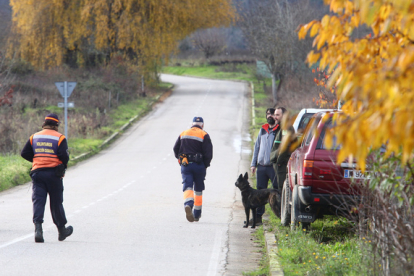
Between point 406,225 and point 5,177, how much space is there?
44.2 feet

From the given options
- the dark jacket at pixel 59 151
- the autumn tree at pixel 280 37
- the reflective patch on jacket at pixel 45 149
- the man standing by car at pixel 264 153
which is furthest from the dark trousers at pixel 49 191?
the autumn tree at pixel 280 37

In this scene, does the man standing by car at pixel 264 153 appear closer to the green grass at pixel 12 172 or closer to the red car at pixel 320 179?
the red car at pixel 320 179

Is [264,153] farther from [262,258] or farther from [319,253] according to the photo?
[319,253]

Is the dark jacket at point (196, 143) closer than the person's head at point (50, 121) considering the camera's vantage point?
No

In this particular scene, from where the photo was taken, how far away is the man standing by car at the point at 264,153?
985 centimetres

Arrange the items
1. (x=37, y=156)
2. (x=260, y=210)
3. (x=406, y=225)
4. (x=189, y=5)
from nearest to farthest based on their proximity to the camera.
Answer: (x=406, y=225) → (x=37, y=156) → (x=260, y=210) → (x=189, y=5)

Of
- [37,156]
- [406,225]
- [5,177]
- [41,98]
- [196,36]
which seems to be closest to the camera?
[406,225]

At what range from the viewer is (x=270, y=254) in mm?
7023

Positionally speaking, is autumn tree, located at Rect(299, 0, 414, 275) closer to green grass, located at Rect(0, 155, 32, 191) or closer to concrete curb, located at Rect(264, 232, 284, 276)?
concrete curb, located at Rect(264, 232, 284, 276)

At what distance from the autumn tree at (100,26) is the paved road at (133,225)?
55.4 feet

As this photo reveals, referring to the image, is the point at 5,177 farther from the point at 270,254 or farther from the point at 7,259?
the point at 270,254

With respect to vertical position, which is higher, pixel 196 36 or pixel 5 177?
pixel 196 36

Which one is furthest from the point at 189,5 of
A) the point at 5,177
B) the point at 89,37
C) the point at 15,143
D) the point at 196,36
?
the point at 196,36

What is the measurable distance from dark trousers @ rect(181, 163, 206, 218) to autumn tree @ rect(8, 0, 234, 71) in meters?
28.9
